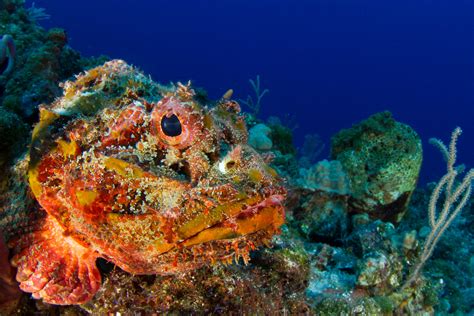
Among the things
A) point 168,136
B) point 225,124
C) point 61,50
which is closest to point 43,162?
point 168,136

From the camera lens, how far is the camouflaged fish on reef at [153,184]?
2.53 m

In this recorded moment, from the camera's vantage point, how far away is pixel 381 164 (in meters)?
7.71

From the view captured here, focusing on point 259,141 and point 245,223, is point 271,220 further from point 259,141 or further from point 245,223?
point 259,141

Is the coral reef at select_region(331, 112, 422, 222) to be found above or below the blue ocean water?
below

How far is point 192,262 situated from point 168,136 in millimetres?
988

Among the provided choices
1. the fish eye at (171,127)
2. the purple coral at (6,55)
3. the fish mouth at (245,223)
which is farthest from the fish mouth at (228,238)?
the purple coral at (6,55)

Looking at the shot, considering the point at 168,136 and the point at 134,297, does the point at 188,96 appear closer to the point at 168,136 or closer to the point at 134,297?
the point at 168,136

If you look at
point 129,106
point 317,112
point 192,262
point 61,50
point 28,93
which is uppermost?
point 317,112

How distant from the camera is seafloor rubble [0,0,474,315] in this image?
10.5 feet

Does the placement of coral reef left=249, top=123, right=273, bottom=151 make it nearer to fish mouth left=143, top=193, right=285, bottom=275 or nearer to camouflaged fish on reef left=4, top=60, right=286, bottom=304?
camouflaged fish on reef left=4, top=60, right=286, bottom=304

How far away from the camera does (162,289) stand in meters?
3.41

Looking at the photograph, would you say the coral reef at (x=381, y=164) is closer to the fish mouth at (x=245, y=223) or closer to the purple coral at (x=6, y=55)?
the fish mouth at (x=245, y=223)

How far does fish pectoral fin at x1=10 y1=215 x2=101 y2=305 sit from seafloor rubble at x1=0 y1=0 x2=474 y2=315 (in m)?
0.13

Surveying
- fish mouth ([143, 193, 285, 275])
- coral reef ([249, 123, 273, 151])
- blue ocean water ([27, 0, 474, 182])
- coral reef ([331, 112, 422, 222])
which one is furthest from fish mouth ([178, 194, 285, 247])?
blue ocean water ([27, 0, 474, 182])
